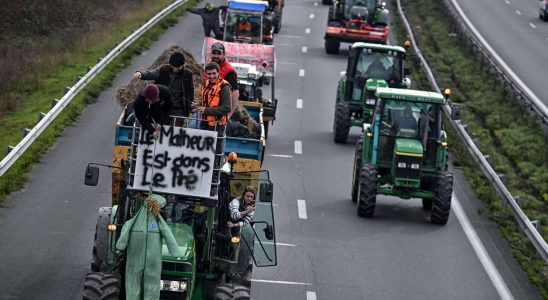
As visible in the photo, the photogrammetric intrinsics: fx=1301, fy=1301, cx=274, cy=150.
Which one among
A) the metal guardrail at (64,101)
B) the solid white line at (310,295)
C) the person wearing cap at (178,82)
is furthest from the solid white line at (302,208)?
the person wearing cap at (178,82)

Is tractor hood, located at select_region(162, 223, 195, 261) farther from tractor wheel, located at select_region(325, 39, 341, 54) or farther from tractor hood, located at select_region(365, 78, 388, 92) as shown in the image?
tractor wheel, located at select_region(325, 39, 341, 54)

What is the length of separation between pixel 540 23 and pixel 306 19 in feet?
41.8

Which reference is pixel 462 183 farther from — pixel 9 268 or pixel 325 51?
pixel 325 51

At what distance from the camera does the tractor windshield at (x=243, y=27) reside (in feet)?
140

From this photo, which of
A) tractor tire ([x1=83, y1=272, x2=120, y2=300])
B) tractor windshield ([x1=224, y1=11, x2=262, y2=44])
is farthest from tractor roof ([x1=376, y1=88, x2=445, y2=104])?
tractor windshield ([x1=224, y1=11, x2=262, y2=44])

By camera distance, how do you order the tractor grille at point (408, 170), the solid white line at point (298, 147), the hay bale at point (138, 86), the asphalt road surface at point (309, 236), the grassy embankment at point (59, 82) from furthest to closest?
1. the solid white line at point (298, 147)
2. the grassy embankment at point (59, 82)
3. the tractor grille at point (408, 170)
4. the hay bale at point (138, 86)
5. the asphalt road surface at point (309, 236)

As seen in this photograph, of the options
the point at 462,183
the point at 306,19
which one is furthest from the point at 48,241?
the point at 306,19

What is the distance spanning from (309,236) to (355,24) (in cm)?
2692

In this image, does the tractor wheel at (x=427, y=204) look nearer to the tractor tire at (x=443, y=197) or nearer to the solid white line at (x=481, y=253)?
the solid white line at (x=481, y=253)

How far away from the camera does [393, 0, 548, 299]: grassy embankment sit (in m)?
24.7

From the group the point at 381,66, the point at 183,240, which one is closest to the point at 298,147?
the point at 381,66

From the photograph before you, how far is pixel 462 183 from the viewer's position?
28.4 m

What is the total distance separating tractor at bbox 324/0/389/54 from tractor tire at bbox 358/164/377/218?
78.2 feet

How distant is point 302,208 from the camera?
81.5 feet
